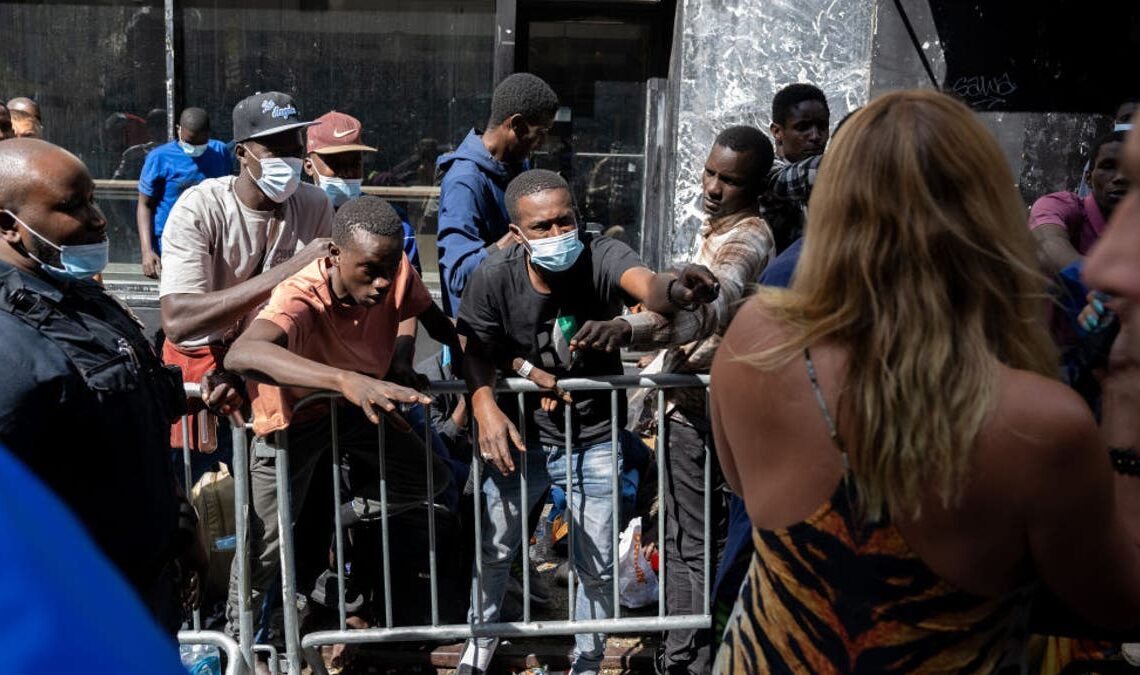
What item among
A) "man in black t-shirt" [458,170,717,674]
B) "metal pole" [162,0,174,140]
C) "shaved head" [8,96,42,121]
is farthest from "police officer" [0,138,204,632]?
"metal pole" [162,0,174,140]

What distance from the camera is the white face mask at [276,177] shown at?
468 centimetres

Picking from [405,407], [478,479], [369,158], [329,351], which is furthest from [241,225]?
[369,158]

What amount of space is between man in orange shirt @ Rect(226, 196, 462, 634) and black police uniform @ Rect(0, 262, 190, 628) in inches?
29.8

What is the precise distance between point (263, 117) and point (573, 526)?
2.12 m

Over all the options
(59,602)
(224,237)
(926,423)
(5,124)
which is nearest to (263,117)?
(224,237)

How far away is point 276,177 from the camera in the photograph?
470 centimetres

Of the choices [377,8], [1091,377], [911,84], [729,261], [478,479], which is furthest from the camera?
[377,8]

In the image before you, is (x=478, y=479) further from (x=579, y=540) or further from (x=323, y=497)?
(x=323, y=497)

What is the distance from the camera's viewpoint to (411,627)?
15.1ft

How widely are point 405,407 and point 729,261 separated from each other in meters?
1.63

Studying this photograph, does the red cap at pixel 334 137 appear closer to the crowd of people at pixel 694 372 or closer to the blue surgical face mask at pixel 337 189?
the crowd of people at pixel 694 372

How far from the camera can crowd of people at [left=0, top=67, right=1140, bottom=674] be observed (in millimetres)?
1934

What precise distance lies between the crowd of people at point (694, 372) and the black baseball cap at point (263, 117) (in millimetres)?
16

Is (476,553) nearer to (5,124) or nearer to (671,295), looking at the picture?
(671,295)
